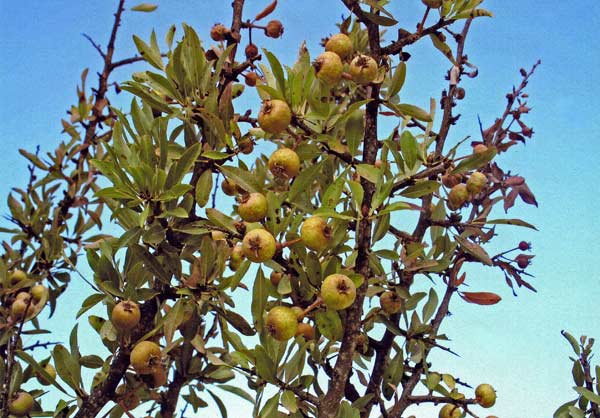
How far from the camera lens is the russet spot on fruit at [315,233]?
1.91m

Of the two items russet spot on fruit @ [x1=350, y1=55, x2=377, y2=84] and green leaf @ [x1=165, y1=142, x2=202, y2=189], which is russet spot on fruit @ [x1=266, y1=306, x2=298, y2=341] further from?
russet spot on fruit @ [x1=350, y1=55, x2=377, y2=84]

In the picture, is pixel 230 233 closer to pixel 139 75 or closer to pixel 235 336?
pixel 235 336

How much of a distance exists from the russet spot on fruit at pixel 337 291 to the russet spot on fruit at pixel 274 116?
536mm

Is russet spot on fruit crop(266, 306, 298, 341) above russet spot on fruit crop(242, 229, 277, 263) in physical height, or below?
below

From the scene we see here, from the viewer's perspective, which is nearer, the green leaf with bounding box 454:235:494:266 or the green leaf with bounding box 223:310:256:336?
the green leaf with bounding box 223:310:256:336

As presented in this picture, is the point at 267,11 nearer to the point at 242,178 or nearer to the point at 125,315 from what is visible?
the point at 242,178

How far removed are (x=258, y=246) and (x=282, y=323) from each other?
26cm

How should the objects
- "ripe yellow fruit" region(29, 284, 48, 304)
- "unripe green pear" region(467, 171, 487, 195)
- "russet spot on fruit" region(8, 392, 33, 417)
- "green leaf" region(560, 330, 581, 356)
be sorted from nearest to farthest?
"unripe green pear" region(467, 171, 487, 195) → "russet spot on fruit" region(8, 392, 33, 417) → "green leaf" region(560, 330, 581, 356) → "ripe yellow fruit" region(29, 284, 48, 304)

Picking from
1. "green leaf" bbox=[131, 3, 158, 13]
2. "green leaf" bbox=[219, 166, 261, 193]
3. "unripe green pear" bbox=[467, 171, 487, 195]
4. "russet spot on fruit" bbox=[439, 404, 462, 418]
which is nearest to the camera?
"green leaf" bbox=[219, 166, 261, 193]

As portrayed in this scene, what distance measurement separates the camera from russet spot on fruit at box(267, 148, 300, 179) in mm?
2023

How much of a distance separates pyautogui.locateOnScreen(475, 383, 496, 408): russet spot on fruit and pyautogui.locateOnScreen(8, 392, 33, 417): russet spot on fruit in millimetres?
1998

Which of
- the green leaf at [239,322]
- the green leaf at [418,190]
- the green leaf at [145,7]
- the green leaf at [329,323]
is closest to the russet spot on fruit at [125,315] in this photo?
the green leaf at [239,322]

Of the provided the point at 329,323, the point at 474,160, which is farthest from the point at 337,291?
the point at 474,160

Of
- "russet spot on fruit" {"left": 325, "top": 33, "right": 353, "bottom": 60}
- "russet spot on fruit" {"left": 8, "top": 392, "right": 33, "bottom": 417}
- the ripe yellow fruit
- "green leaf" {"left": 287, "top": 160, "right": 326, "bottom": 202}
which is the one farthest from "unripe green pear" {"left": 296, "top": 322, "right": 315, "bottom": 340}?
the ripe yellow fruit
